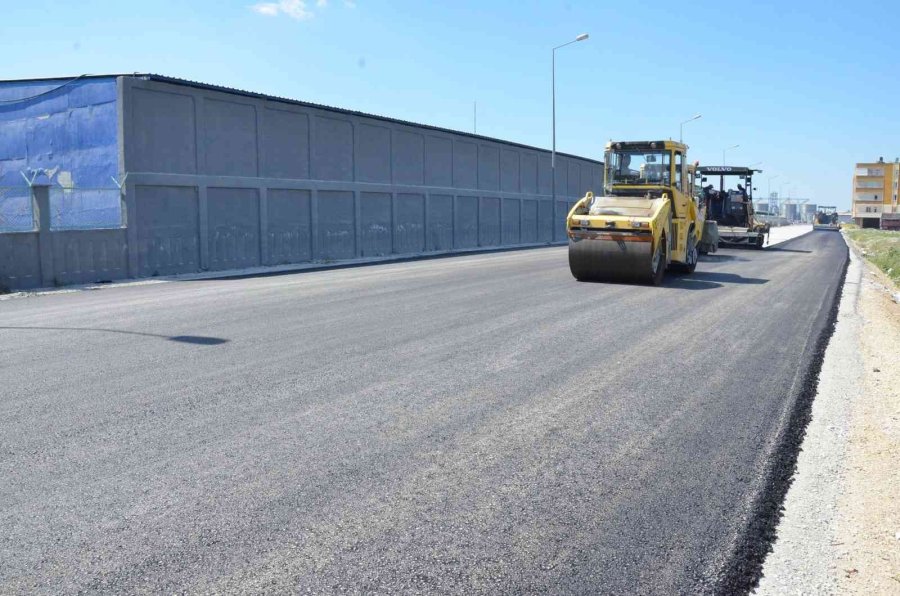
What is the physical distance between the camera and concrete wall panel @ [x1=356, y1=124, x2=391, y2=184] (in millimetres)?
33500

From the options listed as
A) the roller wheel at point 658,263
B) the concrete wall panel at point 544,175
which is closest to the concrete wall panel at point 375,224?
the roller wheel at point 658,263

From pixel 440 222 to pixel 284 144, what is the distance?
1247 cm

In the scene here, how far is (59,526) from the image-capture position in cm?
425

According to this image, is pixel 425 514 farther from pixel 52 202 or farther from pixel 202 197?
pixel 202 197

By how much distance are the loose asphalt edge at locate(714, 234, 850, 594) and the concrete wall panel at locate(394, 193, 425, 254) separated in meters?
28.6

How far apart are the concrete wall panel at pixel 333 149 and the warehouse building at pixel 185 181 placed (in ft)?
0.21

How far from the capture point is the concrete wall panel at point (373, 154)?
110 ft

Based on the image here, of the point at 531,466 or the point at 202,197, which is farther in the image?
the point at 202,197

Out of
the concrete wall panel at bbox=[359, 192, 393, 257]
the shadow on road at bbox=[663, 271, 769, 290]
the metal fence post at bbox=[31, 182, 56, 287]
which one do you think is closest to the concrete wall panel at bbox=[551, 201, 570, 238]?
the concrete wall panel at bbox=[359, 192, 393, 257]

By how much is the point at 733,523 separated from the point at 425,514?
1.68m

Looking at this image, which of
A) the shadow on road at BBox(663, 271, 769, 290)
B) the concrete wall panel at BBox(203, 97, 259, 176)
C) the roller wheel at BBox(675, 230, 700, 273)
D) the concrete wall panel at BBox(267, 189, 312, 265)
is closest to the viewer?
the shadow on road at BBox(663, 271, 769, 290)

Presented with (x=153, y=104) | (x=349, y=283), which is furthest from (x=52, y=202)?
(x=349, y=283)

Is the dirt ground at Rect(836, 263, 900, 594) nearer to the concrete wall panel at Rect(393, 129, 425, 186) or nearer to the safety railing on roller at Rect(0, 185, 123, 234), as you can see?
the safety railing on roller at Rect(0, 185, 123, 234)

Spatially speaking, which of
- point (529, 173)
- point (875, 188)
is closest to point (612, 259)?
point (529, 173)
